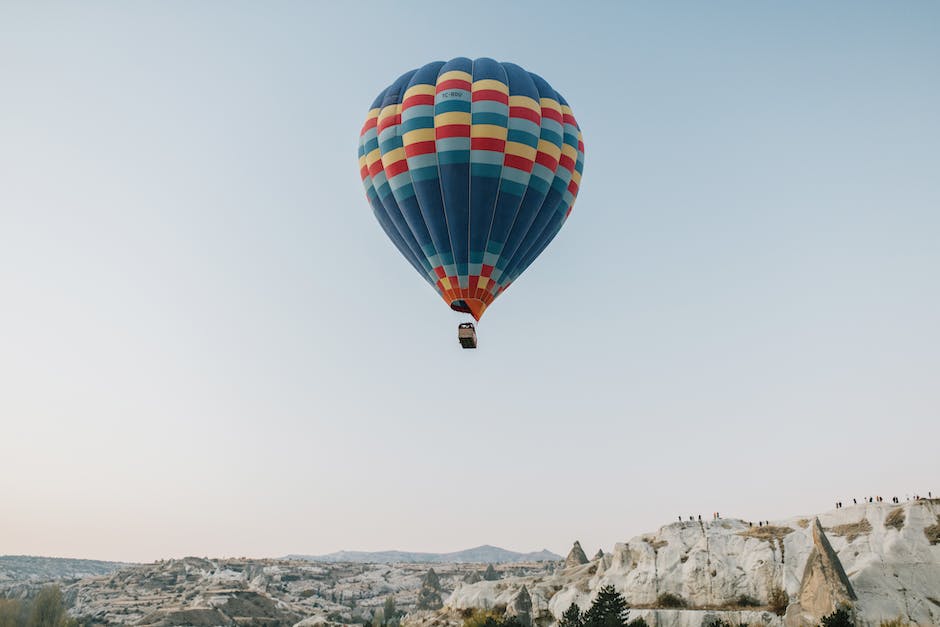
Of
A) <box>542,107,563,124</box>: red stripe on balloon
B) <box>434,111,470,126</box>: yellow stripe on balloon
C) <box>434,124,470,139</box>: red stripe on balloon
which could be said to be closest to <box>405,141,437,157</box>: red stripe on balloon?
<box>434,124,470,139</box>: red stripe on balloon

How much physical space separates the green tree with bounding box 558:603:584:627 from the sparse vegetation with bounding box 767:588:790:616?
12.2 m

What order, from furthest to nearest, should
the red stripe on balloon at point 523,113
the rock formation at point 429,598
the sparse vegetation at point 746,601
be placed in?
the rock formation at point 429,598, the sparse vegetation at point 746,601, the red stripe on balloon at point 523,113

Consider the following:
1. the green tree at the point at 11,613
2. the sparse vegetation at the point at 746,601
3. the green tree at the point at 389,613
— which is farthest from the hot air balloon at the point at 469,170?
the green tree at the point at 389,613

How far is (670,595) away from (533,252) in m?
28.8

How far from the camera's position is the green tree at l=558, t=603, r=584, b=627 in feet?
150

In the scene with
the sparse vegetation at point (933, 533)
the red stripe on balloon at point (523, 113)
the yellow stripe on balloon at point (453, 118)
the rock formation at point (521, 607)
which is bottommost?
the rock formation at point (521, 607)

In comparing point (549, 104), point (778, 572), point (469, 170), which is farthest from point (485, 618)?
point (549, 104)

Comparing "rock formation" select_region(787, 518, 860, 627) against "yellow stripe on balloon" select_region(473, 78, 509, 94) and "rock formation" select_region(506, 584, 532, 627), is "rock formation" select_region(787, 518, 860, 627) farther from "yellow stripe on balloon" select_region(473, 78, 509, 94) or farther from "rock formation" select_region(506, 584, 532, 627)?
"yellow stripe on balloon" select_region(473, 78, 509, 94)

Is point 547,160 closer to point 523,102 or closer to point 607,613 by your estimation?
point 523,102

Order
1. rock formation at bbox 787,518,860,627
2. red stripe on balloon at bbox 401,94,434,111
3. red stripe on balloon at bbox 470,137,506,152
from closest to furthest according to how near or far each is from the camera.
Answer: red stripe on balloon at bbox 470,137,506,152 < red stripe on balloon at bbox 401,94,434,111 < rock formation at bbox 787,518,860,627

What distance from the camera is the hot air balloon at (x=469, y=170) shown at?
3095cm

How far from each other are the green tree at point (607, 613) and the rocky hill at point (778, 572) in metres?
3.46

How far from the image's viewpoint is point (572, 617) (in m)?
47.6

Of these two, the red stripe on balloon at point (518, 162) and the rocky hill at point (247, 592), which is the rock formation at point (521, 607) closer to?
the rocky hill at point (247, 592)
